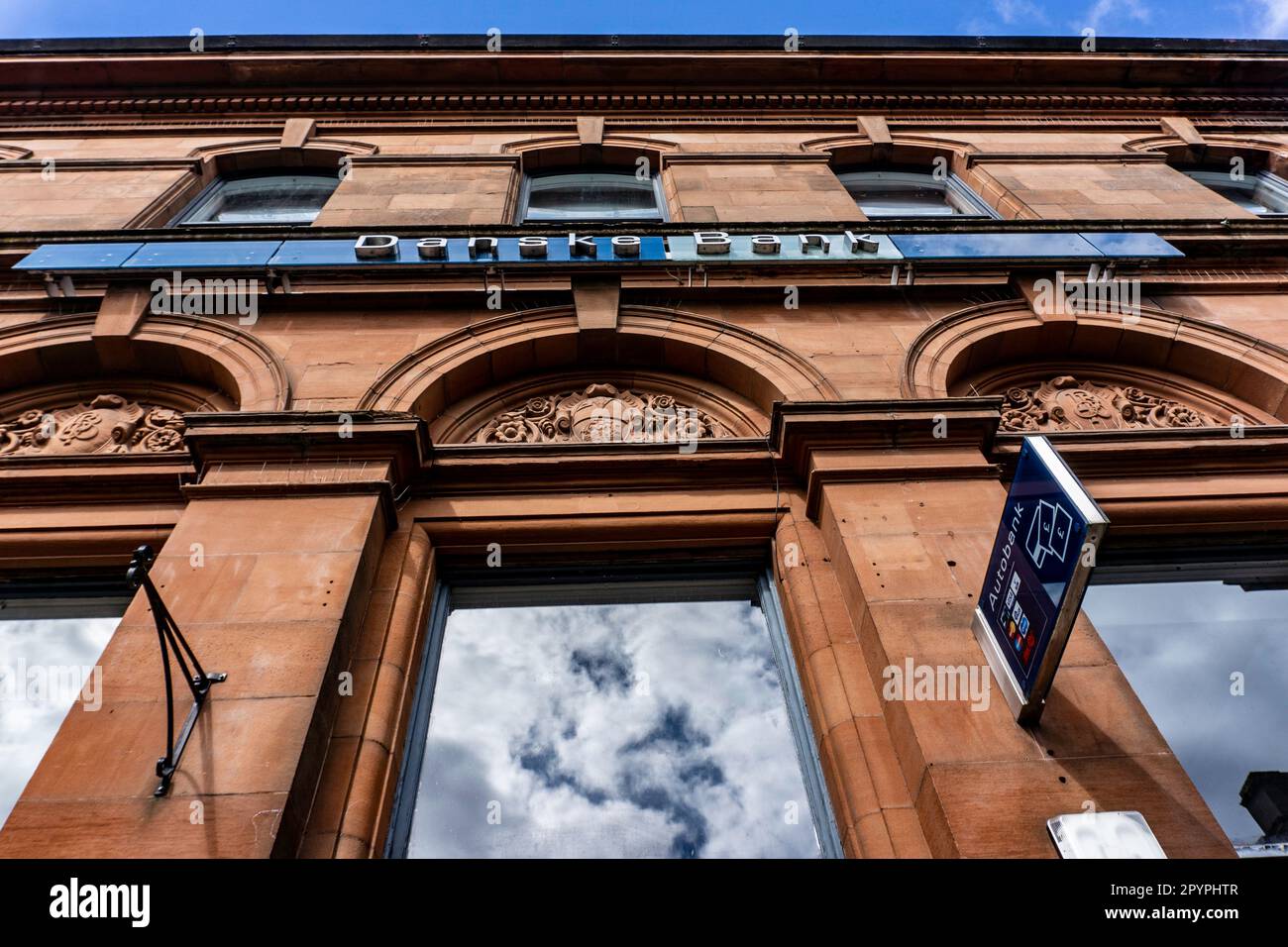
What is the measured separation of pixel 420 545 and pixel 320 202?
8.38 meters

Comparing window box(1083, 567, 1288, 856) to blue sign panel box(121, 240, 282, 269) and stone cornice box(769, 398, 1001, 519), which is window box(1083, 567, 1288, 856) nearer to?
stone cornice box(769, 398, 1001, 519)

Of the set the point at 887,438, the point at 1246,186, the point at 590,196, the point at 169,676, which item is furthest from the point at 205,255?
the point at 1246,186

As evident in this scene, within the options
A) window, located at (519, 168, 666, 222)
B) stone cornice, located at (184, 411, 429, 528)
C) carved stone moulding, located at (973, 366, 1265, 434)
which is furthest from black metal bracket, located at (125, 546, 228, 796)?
window, located at (519, 168, 666, 222)

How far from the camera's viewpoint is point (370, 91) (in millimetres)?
14992

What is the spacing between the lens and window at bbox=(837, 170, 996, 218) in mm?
13359

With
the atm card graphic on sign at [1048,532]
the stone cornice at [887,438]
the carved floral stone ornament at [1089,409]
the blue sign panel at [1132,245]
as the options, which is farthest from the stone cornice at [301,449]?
the blue sign panel at [1132,245]

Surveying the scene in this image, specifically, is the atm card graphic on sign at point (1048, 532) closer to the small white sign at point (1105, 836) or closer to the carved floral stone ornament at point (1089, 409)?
the small white sign at point (1105, 836)

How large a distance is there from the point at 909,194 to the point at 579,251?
22.6 ft

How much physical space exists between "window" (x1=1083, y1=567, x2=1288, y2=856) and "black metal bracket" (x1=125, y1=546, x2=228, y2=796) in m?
5.90

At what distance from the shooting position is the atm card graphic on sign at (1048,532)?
4379 millimetres

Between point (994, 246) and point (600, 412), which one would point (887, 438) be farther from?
point (994, 246)

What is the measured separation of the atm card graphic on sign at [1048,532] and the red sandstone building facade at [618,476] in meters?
1.09

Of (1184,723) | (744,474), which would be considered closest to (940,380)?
(744,474)
